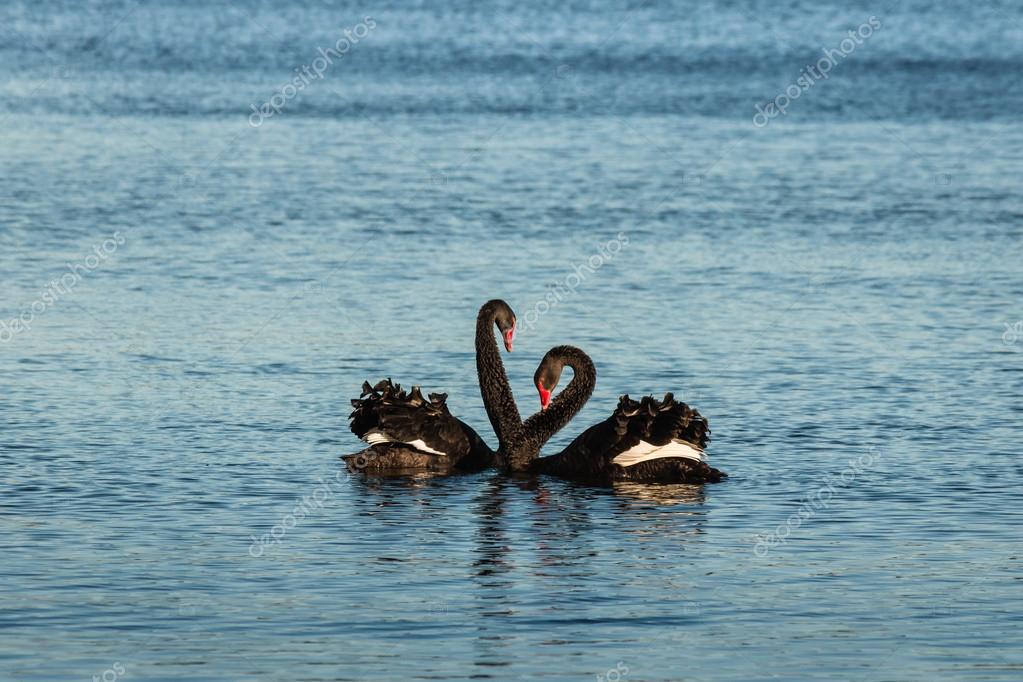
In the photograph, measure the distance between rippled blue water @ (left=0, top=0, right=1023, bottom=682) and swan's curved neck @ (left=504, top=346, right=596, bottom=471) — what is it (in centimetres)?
71

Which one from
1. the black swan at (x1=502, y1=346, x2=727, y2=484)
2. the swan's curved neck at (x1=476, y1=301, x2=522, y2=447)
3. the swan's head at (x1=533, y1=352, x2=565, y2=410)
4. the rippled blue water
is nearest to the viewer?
the rippled blue water

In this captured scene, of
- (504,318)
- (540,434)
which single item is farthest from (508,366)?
(540,434)

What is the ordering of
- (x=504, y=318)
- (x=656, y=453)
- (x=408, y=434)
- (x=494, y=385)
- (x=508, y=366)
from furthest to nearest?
(x=508, y=366), (x=504, y=318), (x=494, y=385), (x=408, y=434), (x=656, y=453)

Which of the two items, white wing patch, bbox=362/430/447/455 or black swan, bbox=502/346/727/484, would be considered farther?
white wing patch, bbox=362/430/447/455

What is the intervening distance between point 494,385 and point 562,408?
569mm

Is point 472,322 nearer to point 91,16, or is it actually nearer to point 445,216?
point 445,216

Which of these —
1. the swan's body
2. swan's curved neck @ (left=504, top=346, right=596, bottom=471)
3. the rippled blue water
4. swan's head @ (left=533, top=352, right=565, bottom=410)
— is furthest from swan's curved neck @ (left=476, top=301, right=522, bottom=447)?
the rippled blue water

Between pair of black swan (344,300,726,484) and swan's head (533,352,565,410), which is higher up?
swan's head (533,352,565,410)

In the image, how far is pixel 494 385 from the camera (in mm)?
14781

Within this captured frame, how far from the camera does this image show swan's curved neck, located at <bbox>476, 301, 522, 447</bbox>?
14.5 meters

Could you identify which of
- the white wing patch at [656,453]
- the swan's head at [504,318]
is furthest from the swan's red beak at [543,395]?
the white wing patch at [656,453]

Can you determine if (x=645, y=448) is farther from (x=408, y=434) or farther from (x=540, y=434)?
(x=408, y=434)

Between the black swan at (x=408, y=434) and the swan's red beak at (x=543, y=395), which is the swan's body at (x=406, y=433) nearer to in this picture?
the black swan at (x=408, y=434)

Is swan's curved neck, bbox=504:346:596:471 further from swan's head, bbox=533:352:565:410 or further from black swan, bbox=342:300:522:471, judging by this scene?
black swan, bbox=342:300:522:471
